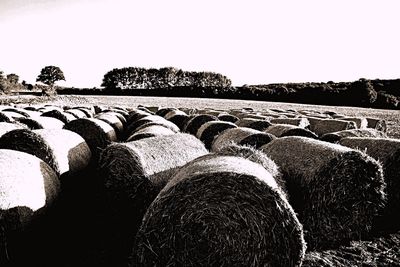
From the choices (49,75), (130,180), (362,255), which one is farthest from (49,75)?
(362,255)

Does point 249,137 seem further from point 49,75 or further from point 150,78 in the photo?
point 49,75

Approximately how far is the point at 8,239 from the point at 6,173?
93 cm

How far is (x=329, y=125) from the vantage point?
49.8 feet

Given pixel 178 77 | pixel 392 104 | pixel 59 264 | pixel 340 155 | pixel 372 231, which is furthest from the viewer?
pixel 178 77

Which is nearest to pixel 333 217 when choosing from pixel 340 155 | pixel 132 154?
pixel 340 155

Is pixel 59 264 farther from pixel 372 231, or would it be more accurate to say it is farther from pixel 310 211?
pixel 372 231

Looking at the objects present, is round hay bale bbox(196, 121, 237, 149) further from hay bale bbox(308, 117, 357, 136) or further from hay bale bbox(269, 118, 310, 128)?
hay bale bbox(308, 117, 357, 136)

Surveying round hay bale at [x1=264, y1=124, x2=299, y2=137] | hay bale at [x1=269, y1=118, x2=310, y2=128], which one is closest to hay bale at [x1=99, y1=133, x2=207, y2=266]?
round hay bale at [x1=264, y1=124, x2=299, y2=137]

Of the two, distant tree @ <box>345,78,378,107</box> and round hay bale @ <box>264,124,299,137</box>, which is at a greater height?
round hay bale @ <box>264,124,299,137</box>

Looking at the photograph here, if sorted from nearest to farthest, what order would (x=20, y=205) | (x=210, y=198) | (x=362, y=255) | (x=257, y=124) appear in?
(x=210, y=198)
(x=20, y=205)
(x=362, y=255)
(x=257, y=124)

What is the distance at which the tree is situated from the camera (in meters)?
94.1

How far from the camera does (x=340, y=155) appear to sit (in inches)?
245

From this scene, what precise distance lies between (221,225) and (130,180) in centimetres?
245

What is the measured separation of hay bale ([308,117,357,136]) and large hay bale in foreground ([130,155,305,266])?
1099cm
